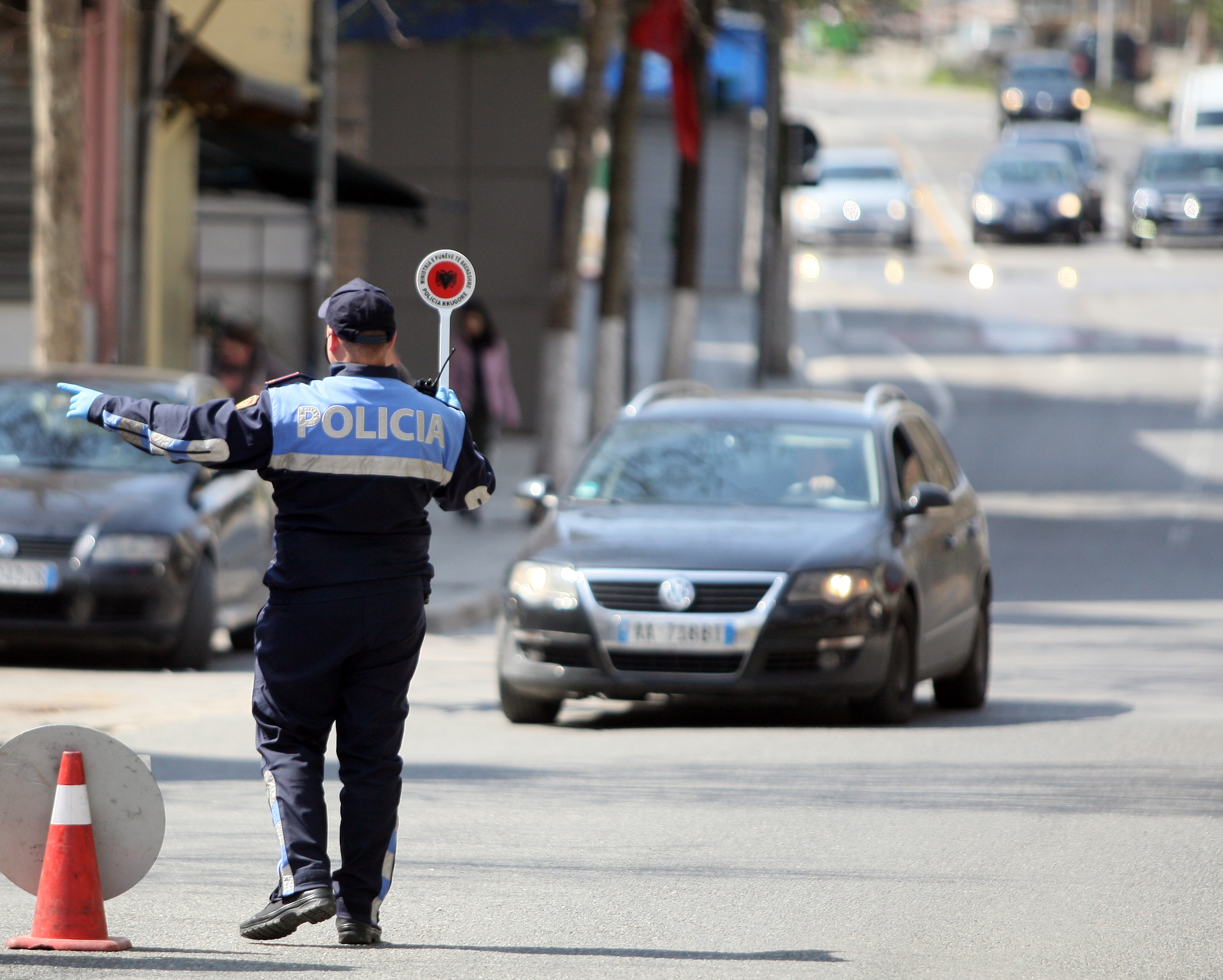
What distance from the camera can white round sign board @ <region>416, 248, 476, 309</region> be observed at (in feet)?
21.7

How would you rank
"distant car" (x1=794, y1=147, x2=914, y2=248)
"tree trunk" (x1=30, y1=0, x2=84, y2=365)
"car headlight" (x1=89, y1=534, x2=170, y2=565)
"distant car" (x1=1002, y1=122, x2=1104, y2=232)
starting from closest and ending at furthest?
"car headlight" (x1=89, y1=534, x2=170, y2=565) < "tree trunk" (x1=30, y1=0, x2=84, y2=365) < "distant car" (x1=794, y1=147, x2=914, y2=248) < "distant car" (x1=1002, y1=122, x2=1104, y2=232)

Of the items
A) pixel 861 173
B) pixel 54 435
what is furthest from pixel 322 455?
pixel 861 173

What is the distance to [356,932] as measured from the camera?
18.3 ft

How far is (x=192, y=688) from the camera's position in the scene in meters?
11.2

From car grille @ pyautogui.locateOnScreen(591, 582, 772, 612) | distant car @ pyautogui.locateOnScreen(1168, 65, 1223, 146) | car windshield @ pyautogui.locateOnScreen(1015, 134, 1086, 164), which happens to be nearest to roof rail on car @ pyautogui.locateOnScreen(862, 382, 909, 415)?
car grille @ pyautogui.locateOnScreen(591, 582, 772, 612)

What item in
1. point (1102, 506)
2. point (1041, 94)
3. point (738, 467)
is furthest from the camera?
point (1041, 94)

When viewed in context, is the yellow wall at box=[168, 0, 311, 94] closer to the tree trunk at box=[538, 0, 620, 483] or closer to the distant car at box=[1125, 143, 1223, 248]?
the tree trunk at box=[538, 0, 620, 483]

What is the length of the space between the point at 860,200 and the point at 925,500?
105 feet

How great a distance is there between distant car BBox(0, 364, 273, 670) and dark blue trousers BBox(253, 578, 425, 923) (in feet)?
17.2

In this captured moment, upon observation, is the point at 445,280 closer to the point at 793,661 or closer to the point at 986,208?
the point at 793,661

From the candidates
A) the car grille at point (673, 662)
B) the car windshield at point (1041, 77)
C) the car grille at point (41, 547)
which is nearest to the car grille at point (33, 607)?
the car grille at point (41, 547)

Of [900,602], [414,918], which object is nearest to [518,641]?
[900,602]

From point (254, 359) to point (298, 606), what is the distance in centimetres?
1439

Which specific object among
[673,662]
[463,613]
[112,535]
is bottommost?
[463,613]
